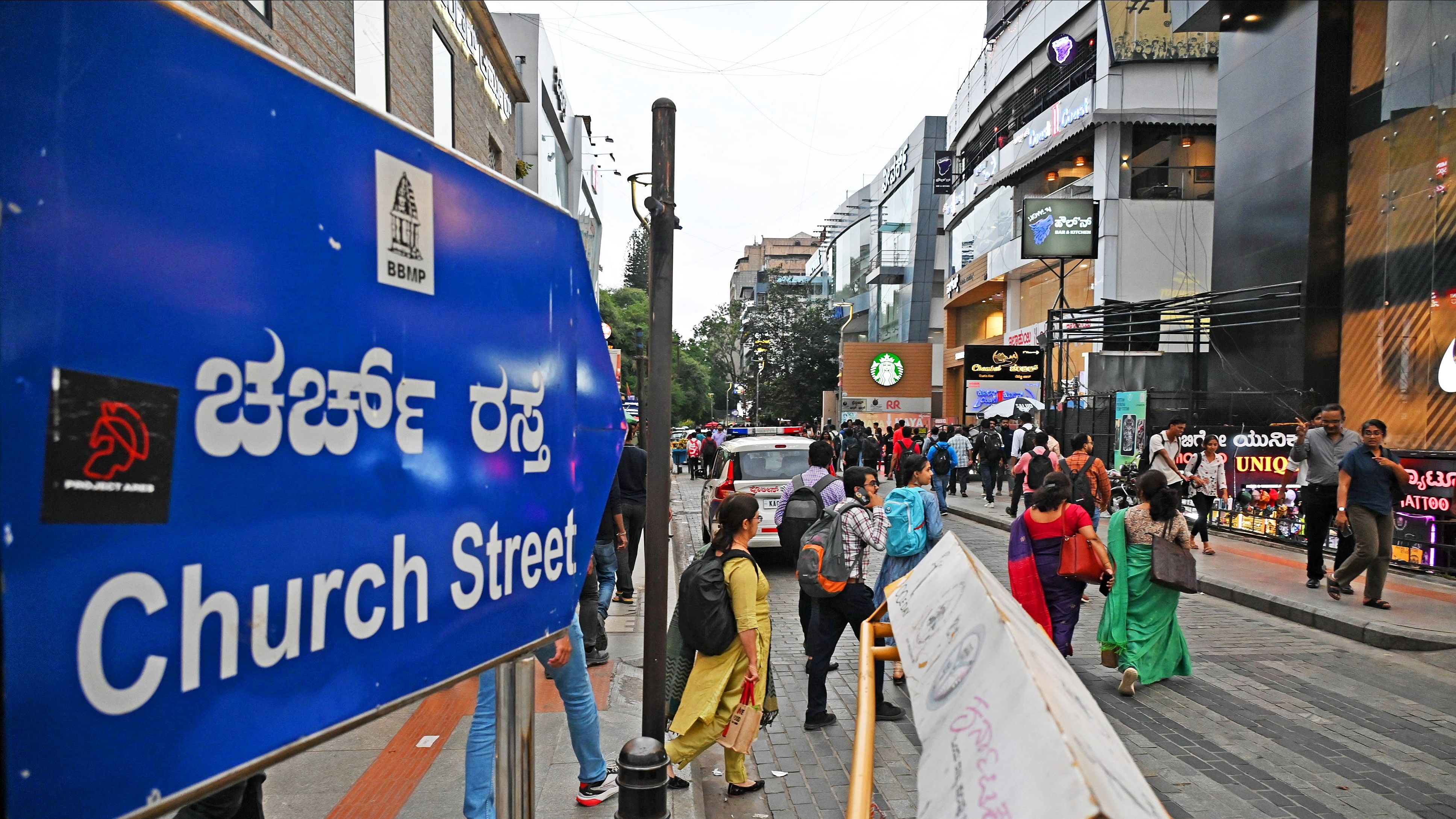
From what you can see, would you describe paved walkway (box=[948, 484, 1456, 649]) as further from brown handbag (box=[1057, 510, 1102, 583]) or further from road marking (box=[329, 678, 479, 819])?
road marking (box=[329, 678, 479, 819])

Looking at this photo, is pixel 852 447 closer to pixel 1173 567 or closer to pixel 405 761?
pixel 1173 567

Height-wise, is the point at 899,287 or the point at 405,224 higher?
the point at 899,287

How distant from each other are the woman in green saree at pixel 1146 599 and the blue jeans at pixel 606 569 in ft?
13.8

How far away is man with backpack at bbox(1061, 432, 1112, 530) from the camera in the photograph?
32.1ft

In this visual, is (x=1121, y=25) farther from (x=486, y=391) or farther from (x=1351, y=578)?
(x=486, y=391)

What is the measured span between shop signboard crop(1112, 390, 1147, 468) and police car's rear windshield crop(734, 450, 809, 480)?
29.0 ft

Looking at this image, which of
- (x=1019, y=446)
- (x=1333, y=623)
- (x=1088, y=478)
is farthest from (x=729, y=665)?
(x=1019, y=446)

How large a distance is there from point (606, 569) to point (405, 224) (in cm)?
652

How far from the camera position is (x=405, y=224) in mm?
1646

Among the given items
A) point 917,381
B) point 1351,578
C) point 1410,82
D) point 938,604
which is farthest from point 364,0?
point 917,381

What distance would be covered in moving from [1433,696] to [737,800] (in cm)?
553

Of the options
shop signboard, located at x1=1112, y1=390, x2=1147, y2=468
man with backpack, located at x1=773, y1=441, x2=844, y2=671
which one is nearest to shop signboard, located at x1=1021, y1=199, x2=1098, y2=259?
shop signboard, located at x1=1112, y1=390, x2=1147, y2=468

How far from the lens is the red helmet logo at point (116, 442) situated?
3.49 ft

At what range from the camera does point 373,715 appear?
1.55 m
